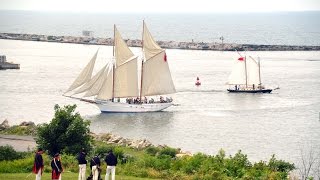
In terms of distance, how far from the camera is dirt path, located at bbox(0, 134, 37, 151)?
35.8 meters

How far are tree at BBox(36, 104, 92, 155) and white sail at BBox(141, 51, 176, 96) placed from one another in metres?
37.1

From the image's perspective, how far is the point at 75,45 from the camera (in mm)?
156000

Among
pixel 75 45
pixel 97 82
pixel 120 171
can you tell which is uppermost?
pixel 75 45

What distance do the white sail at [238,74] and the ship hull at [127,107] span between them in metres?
17.0

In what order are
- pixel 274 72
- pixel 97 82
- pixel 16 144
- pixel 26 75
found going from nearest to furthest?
pixel 16 144
pixel 97 82
pixel 26 75
pixel 274 72

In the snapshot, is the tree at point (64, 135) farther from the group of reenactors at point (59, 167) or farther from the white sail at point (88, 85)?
the white sail at point (88, 85)

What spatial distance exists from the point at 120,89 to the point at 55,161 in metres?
45.3

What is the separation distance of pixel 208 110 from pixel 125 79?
8.16 meters

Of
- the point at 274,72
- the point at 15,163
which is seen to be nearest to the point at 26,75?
the point at 274,72

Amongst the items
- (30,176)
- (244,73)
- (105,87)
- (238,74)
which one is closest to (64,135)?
(30,176)

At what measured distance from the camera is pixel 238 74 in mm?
82688

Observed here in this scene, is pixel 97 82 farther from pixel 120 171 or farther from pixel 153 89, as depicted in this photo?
pixel 120 171

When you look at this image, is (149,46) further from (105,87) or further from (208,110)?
(208,110)

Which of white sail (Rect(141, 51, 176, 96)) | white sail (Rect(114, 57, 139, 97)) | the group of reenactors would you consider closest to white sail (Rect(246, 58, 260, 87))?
white sail (Rect(141, 51, 176, 96))
